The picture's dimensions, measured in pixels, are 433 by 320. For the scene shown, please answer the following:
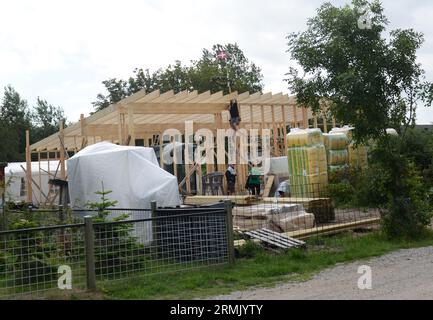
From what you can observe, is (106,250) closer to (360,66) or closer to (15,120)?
(360,66)

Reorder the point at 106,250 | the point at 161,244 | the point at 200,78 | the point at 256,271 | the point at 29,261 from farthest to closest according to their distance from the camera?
the point at 200,78
the point at 161,244
the point at 256,271
the point at 106,250
the point at 29,261

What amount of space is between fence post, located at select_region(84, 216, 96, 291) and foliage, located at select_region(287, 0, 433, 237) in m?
6.18

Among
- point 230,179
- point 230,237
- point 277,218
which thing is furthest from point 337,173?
point 230,237

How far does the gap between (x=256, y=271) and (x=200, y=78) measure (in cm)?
4718

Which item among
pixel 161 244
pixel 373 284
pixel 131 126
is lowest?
pixel 373 284

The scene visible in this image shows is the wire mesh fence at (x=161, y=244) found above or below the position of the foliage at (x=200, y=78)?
below

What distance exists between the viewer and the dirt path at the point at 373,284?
7367 millimetres

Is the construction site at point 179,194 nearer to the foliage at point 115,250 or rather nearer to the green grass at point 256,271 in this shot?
the foliage at point 115,250

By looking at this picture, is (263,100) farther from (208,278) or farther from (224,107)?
(208,278)

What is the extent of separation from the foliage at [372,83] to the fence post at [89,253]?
20.3ft

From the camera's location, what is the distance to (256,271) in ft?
30.4

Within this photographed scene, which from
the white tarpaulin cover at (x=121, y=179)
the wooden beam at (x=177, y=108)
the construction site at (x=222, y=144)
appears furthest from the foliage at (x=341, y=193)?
the white tarpaulin cover at (x=121, y=179)

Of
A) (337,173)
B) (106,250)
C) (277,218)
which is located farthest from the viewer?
(337,173)

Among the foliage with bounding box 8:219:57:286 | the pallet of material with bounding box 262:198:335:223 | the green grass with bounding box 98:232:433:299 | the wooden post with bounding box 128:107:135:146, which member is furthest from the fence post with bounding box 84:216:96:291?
the wooden post with bounding box 128:107:135:146
